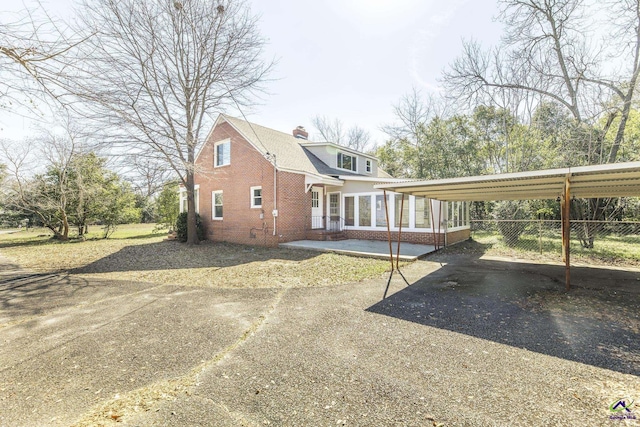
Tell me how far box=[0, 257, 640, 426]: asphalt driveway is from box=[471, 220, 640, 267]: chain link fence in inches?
181

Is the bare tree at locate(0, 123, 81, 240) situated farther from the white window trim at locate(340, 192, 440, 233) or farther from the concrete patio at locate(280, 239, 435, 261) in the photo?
the white window trim at locate(340, 192, 440, 233)

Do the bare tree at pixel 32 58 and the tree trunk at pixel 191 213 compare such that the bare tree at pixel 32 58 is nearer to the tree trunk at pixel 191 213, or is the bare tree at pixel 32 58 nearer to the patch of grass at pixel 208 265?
the patch of grass at pixel 208 265

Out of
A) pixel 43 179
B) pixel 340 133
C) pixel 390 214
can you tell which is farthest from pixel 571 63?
pixel 43 179

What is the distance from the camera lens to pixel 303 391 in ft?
9.28

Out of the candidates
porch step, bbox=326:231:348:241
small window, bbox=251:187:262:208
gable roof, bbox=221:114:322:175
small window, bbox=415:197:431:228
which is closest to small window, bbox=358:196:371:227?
porch step, bbox=326:231:348:241

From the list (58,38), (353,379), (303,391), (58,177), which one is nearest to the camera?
(303,391)

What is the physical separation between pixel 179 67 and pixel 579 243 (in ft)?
66.3

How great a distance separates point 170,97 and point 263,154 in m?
4.65

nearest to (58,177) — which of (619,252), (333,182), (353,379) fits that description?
(333,182)

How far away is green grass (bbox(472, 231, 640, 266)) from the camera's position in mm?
9969

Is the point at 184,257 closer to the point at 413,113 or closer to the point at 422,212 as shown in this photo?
the point at 422,212

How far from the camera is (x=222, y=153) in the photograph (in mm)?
16062

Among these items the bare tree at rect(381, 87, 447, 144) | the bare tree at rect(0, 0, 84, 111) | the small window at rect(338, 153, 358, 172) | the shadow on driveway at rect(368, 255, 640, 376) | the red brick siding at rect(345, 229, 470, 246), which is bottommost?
the shadow on driveway at rect(368, 255, 640, 376)

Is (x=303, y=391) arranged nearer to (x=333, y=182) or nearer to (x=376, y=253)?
(x=376, y=253)
